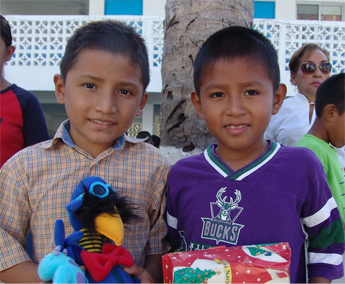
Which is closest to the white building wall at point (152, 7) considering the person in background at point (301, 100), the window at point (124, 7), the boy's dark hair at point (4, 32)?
the window at point (124, 7)

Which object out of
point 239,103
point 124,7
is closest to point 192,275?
point 239,103

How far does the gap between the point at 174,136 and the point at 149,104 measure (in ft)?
23.0

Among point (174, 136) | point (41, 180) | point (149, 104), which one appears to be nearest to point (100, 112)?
point (41, 180)

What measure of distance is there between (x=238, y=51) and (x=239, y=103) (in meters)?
0.27

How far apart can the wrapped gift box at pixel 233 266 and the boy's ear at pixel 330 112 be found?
1361 millimetres

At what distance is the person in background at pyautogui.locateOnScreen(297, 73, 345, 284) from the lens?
2010mm

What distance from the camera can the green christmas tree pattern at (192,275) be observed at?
114 cm

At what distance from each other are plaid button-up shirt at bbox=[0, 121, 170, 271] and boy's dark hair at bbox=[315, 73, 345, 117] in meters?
1.37

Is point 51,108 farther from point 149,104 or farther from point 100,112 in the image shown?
point 100,112

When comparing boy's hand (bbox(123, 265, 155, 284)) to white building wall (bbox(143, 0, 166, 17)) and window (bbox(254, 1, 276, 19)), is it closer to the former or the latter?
white building wall (bbox(143, 0, 166, 17))

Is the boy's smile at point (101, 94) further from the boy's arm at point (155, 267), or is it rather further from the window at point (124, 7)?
the window at point (124, 7)

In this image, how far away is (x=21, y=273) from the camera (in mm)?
1369

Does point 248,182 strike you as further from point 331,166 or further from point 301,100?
point 301,100

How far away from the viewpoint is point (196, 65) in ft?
5.65
